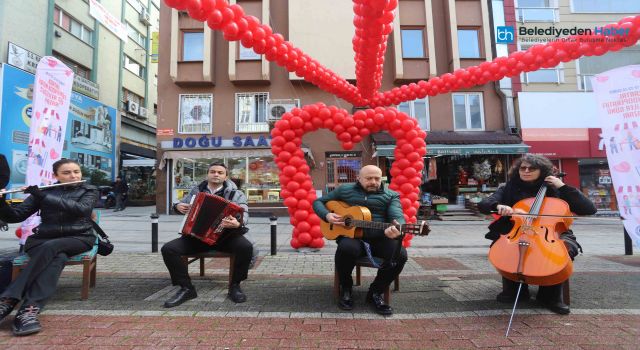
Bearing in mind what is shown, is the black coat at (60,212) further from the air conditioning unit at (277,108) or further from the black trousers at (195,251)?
the air conditioning unit at (277,108)

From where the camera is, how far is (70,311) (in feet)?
10.2

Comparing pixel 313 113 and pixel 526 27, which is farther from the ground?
pixel 526 27

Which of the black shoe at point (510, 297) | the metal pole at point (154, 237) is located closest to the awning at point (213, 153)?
the metal pole at point (154, 237)

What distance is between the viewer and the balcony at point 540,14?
47.3 feet

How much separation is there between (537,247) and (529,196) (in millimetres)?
735

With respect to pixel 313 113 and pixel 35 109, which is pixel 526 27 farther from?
pixel 35 109

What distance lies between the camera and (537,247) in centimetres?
286

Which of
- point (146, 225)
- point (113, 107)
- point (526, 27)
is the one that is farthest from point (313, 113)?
point (113, 107)

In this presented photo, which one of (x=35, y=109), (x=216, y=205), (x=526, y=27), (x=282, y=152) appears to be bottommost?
(x=216, y=205)

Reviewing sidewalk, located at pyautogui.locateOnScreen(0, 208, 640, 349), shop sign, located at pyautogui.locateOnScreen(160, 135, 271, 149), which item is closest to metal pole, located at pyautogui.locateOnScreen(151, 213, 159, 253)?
sidewalk, located at pyautogui.locateOnScreen(0, 208, 640, 349)

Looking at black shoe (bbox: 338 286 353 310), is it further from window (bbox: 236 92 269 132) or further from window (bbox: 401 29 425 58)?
window (bbox: 401 29 425 58)

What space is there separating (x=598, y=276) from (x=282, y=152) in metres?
5.43

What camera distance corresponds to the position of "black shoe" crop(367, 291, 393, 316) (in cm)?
310

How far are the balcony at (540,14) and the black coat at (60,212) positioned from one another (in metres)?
17.3
